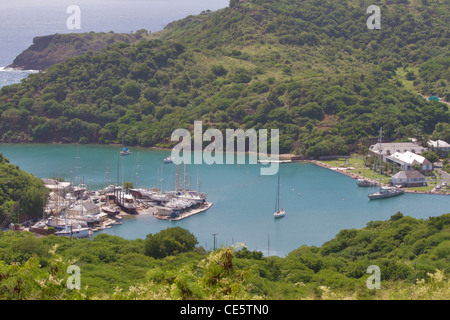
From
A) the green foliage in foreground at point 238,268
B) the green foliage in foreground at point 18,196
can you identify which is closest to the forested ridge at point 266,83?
the green foliage in foreground at point 18,196

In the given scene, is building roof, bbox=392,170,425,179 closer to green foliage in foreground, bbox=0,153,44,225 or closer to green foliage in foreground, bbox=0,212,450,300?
green foliage in foreground, bbox=0,212,450,300

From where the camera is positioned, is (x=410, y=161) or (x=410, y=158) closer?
(x=410, y=161)

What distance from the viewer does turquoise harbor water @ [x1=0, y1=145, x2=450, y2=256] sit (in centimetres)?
2106

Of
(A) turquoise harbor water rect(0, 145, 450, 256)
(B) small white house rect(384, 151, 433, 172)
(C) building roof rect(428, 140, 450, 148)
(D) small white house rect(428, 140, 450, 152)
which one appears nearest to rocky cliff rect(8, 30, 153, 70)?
(A) turquoise harbor water rect(0, 145, 450, 256)

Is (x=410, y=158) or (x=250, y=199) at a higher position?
(x=410, y=158)

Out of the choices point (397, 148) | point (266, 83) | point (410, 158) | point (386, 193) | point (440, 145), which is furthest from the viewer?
point (266, 83)

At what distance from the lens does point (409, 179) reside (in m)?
27.9

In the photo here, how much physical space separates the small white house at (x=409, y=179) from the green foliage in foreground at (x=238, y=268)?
29.0 feet

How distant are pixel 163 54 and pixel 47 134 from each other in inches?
461

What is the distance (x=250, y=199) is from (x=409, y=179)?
25.6 ft

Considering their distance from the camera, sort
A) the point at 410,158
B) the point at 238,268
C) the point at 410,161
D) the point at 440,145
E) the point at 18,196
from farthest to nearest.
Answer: the point at 440,145
the point at 410,158
the point at 410,161
the point at 18,196
the point at 238,268

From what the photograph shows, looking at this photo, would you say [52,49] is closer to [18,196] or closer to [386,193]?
[18,196]

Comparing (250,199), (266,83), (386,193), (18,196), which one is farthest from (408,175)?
(18,196)

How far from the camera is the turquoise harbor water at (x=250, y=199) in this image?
829 inches
